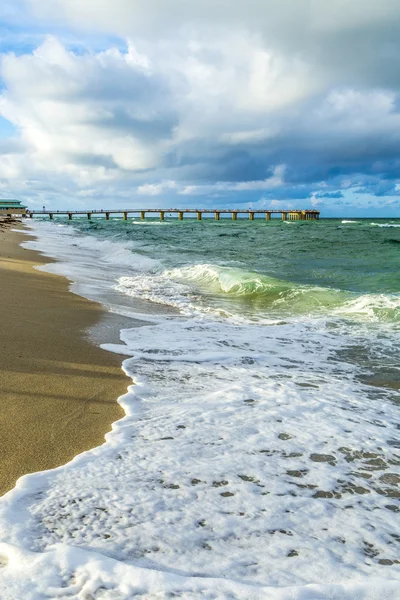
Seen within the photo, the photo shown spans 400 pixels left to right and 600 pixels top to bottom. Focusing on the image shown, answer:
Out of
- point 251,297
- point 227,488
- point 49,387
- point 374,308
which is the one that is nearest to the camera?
point 227,488

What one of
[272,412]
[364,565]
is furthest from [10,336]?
[364,565]

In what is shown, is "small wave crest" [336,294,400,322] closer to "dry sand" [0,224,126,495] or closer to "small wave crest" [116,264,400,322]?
"small wave crest" [116,264,400,322]

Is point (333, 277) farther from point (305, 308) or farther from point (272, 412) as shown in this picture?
point (272, 412)

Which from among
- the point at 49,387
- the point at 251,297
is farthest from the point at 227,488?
the point at 251,297

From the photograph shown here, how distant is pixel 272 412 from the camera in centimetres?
405

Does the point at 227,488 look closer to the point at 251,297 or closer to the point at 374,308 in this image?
the point at 374,308

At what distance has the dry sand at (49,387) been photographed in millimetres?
3123

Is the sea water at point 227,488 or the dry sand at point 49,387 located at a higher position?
the dry sand at point 49,387

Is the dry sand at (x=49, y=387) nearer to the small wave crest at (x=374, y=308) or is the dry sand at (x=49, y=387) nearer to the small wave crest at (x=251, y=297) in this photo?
the small wave crest at (x=251, y=297)

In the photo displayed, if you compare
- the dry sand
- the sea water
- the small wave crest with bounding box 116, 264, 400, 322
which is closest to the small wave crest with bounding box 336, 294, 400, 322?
the small wave crest with bounding box 116, 264, 400, 322

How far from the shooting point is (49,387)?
4.26m

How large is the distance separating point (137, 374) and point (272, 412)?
159 cm

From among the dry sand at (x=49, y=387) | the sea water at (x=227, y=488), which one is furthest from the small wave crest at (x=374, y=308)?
the dry sand at (x=49, y=387)

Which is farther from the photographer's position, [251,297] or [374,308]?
[251,297]
